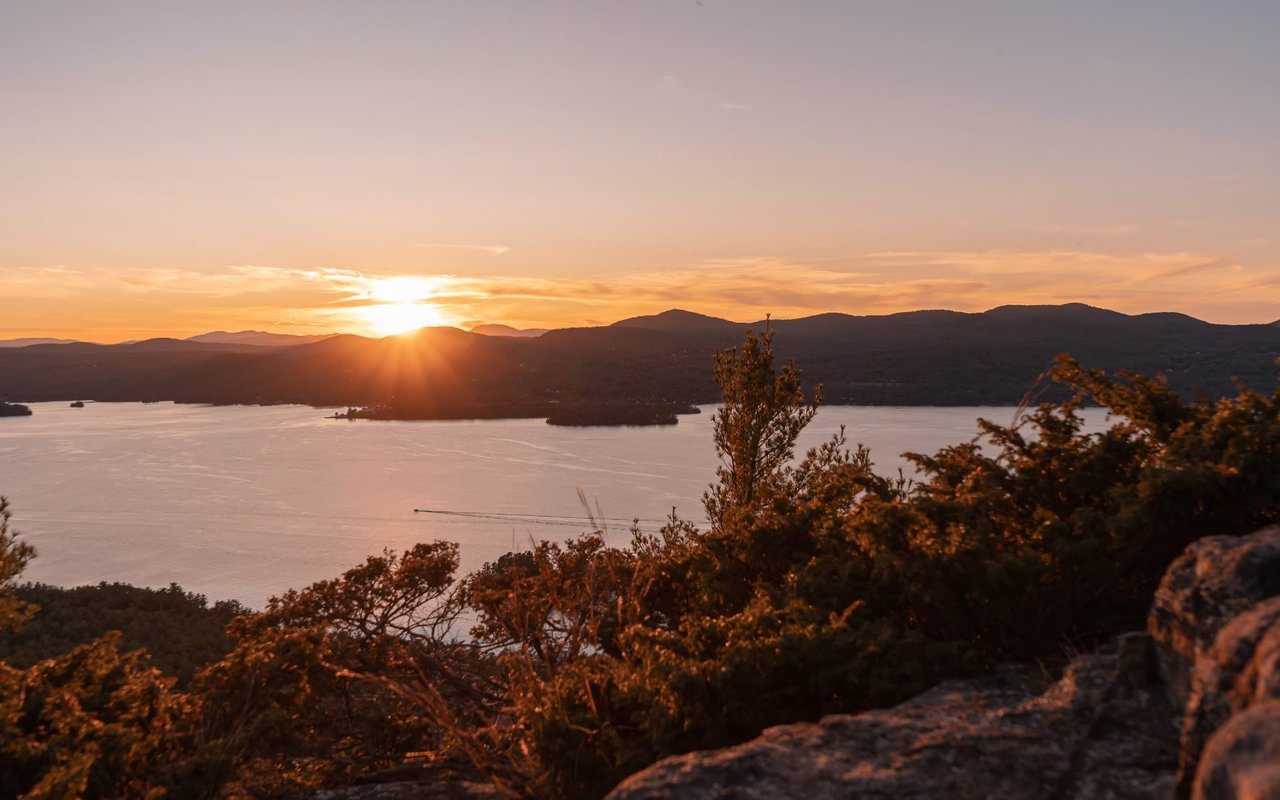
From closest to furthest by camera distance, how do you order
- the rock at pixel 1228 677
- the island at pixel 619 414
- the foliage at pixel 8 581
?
the rock at pixel 1228 677, the foliage at pixel 8 581, the island at pixel 619 414

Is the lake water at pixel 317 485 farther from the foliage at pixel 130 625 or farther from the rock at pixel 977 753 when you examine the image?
the rock at pixel 977 753

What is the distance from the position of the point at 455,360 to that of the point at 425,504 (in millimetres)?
111324

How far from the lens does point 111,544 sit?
5097 cm

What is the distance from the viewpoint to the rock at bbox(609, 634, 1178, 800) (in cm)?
281

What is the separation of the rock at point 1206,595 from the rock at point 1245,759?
111 cm

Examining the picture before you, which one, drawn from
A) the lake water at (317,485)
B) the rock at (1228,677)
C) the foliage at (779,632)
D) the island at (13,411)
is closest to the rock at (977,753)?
the rock at (1228,677)

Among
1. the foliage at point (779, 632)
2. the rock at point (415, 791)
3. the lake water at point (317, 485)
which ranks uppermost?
the foliage at point (779, 632)

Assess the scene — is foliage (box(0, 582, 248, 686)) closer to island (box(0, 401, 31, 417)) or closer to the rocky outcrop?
the rocky outcrop

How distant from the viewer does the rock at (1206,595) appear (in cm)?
307

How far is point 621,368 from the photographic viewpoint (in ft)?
500

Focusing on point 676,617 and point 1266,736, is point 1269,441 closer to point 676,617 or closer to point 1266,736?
point 1266,736

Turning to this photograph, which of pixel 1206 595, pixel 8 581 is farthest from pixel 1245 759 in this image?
pixel 8 581

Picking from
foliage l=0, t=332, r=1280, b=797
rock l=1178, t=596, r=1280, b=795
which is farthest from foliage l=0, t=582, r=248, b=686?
rock l=1178, t=596, r=1280, b=795

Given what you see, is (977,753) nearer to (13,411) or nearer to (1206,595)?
(1206,595)
